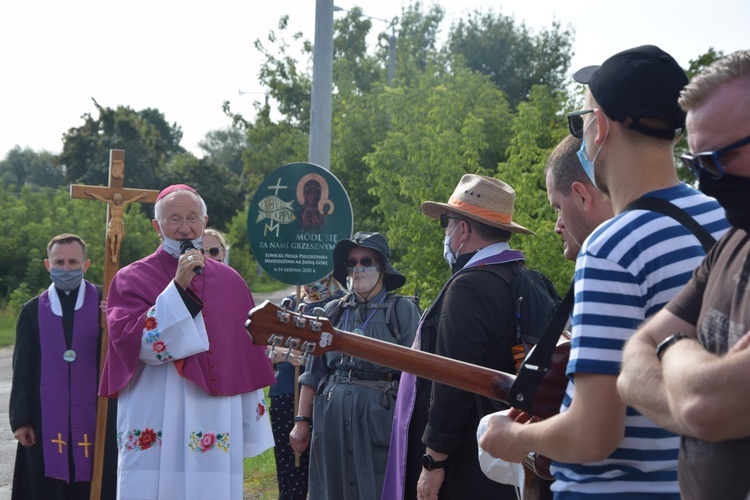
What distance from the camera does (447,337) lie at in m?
4.06

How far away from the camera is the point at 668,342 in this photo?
5.83 feet

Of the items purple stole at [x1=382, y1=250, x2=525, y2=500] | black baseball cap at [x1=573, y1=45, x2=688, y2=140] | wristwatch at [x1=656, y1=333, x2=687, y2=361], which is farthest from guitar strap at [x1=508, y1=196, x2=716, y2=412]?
purple stole at [x1=382, y1=250, x2=525, y2=500]

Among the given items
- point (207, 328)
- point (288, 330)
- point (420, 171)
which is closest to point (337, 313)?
point (207, 328)

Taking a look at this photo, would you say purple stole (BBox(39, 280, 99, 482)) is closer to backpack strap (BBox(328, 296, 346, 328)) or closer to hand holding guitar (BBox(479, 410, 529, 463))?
backpack strap (BBox(328, 296, 346, 328))

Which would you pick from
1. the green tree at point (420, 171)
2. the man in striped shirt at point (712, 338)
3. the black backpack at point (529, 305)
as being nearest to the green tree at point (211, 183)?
the green tree at point (420, 171)

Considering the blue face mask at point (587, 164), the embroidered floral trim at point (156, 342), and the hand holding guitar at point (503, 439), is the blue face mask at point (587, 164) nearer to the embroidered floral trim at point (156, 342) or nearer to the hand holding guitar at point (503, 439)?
the hand holding guitar at point (503, 439)

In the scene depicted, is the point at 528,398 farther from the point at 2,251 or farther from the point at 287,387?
the point at 2,251

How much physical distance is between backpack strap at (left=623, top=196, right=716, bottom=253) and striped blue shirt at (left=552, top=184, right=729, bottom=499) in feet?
0.06

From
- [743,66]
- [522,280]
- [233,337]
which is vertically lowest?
[233,337]

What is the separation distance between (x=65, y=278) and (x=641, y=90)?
5388 millimetres

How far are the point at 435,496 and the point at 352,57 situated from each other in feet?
113

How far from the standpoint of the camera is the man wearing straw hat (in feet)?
13.2

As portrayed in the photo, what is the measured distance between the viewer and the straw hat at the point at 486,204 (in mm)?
4488

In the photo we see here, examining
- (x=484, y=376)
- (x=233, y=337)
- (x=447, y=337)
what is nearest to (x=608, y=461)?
(x=484, y=376)
